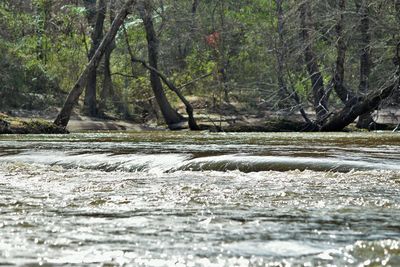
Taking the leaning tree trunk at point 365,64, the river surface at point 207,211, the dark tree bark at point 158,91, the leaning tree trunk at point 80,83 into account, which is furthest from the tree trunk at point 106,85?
the river surface at point 207,211

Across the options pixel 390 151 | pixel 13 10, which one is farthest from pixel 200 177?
pixel 13 10

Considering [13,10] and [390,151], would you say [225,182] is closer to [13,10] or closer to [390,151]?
[390,151]

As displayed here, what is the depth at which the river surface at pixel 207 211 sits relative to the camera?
342 cm

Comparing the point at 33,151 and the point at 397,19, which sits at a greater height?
the point at 397,19

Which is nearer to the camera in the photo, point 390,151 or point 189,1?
point 390,151

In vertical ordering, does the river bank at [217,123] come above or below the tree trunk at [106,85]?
below

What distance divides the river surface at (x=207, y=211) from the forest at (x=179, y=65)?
1157 cm

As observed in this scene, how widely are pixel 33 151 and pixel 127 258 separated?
726 centimetres

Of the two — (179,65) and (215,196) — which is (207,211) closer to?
(215,196)

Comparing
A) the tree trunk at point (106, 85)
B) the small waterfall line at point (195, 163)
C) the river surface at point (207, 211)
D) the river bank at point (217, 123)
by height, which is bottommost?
the river bank at point (217, 123)

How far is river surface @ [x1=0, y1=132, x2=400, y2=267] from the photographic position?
3416mm

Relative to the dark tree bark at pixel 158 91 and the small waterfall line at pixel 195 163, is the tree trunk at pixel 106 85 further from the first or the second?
the small waterfall line at pixel 195 163

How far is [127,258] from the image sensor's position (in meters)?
3.33

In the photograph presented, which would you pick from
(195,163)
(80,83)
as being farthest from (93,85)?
(195,163)
